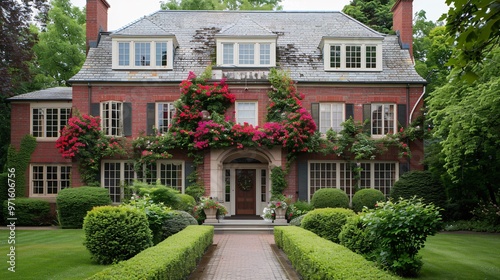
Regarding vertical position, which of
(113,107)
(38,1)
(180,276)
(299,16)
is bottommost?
(180,276)

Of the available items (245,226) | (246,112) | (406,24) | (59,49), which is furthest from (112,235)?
(59,49)

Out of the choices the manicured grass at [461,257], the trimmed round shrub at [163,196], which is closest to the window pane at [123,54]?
the trimmed round shrub at [163,196]

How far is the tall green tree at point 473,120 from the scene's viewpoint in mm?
17062

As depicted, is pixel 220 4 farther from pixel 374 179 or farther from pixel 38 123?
pixel 374 179

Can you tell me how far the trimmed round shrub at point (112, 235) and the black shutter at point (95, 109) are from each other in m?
13.9

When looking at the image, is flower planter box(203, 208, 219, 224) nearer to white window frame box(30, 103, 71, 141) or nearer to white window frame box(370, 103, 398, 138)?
white window frame box(370, 103, 398, 138)

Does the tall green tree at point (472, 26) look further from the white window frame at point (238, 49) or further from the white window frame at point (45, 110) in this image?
the white window frame at point (45, 110)

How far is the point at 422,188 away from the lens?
2302 cm

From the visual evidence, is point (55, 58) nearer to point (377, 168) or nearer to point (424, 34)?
point (377, 168)

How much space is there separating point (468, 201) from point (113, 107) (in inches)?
642

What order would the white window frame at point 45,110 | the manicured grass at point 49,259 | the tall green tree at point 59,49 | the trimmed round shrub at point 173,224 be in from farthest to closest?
1. the tall green tree at point 59,49
2. the white window frame at point 45,110
3. the trimmed round shrub at point 173,224
4. the manicured grass at point 49,259

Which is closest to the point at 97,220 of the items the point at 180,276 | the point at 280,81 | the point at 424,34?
the point at 180,276

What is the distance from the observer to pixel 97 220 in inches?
475

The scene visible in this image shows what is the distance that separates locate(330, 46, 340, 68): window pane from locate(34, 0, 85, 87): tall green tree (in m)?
17.2
